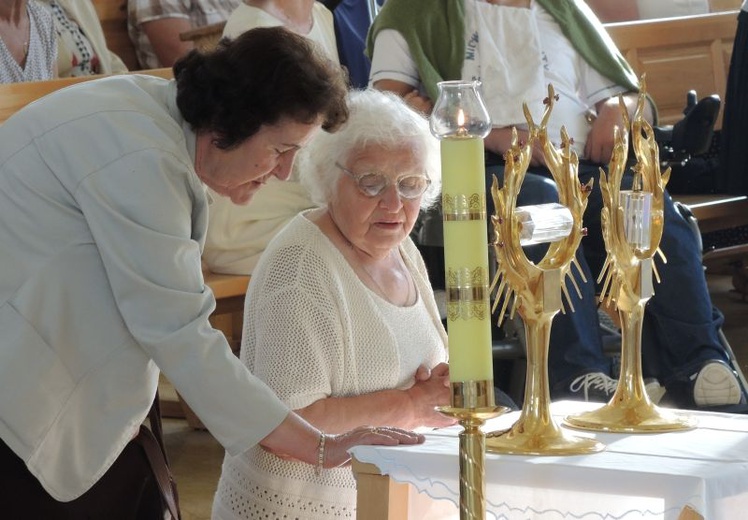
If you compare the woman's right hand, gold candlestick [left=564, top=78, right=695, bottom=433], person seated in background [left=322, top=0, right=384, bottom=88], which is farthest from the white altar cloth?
person seated in background [left=322, top=0, right=384, bottom=88]

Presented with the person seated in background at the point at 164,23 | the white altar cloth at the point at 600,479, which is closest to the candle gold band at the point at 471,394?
the white altar cloth at the point at 600,479

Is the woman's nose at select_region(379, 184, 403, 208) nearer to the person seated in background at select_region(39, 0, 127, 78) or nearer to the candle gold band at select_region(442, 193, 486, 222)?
the candle gold band at select_region(442, 193, 486, 222)


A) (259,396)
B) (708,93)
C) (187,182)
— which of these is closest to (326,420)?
(259,396)

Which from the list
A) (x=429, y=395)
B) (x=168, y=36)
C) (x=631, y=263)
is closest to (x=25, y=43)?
(x=168, y=36)

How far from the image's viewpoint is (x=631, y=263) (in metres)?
1.92

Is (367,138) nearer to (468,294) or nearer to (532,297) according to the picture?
(532,297)

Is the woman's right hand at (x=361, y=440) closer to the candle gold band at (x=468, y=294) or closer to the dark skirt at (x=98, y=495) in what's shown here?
the dark skirt at (x=98, y=495)

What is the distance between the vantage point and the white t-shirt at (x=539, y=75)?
3.63 m

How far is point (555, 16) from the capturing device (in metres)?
3.75

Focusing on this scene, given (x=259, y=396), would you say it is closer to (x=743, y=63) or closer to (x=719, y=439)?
(x=719, y=439)

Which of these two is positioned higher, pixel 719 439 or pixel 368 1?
pixel 368 1

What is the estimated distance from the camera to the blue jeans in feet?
10.4

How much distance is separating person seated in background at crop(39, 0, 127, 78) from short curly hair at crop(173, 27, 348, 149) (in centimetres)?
219

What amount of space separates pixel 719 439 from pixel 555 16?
2.15 metres
